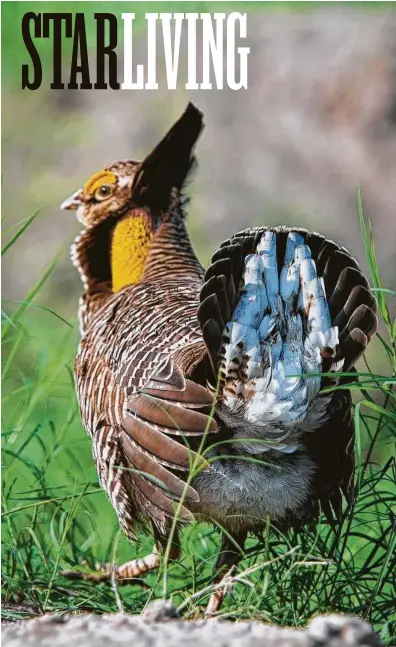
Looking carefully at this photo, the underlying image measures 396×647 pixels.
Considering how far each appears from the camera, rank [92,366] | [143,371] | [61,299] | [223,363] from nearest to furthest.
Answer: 1. [223,363]
2. [143,371]
3. [92,366]
4. [61,299]

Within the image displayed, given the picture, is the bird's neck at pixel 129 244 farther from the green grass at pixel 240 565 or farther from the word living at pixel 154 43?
the word living at pixel 154 43

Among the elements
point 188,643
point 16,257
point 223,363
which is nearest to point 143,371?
point 223,363

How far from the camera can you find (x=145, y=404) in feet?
9.44

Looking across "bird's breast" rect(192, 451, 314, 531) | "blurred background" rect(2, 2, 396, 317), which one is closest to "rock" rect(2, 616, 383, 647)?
"bird's breast" rect(192, 451, 314, 531)

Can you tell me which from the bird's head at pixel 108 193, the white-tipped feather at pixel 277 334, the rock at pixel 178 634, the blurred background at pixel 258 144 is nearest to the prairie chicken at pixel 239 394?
the white-tipped feather at pixel 277 334

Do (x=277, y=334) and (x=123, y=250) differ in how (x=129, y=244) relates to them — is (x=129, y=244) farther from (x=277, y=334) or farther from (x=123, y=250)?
(x=277, y=334)

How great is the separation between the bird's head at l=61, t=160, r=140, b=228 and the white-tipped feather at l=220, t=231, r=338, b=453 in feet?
4.52

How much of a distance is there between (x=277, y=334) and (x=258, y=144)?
118 inches

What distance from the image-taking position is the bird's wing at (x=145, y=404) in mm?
2766

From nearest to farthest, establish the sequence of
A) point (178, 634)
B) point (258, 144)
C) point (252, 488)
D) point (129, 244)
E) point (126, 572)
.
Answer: point (178, 634), point (252, 488), point (126, 572), point (129, 244), point (258, 144)

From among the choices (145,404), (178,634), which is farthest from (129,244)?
(178,634)

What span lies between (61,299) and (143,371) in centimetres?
284

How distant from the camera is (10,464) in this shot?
3.40 meters

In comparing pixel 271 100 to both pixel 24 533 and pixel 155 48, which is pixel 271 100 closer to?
pixel 155 48
